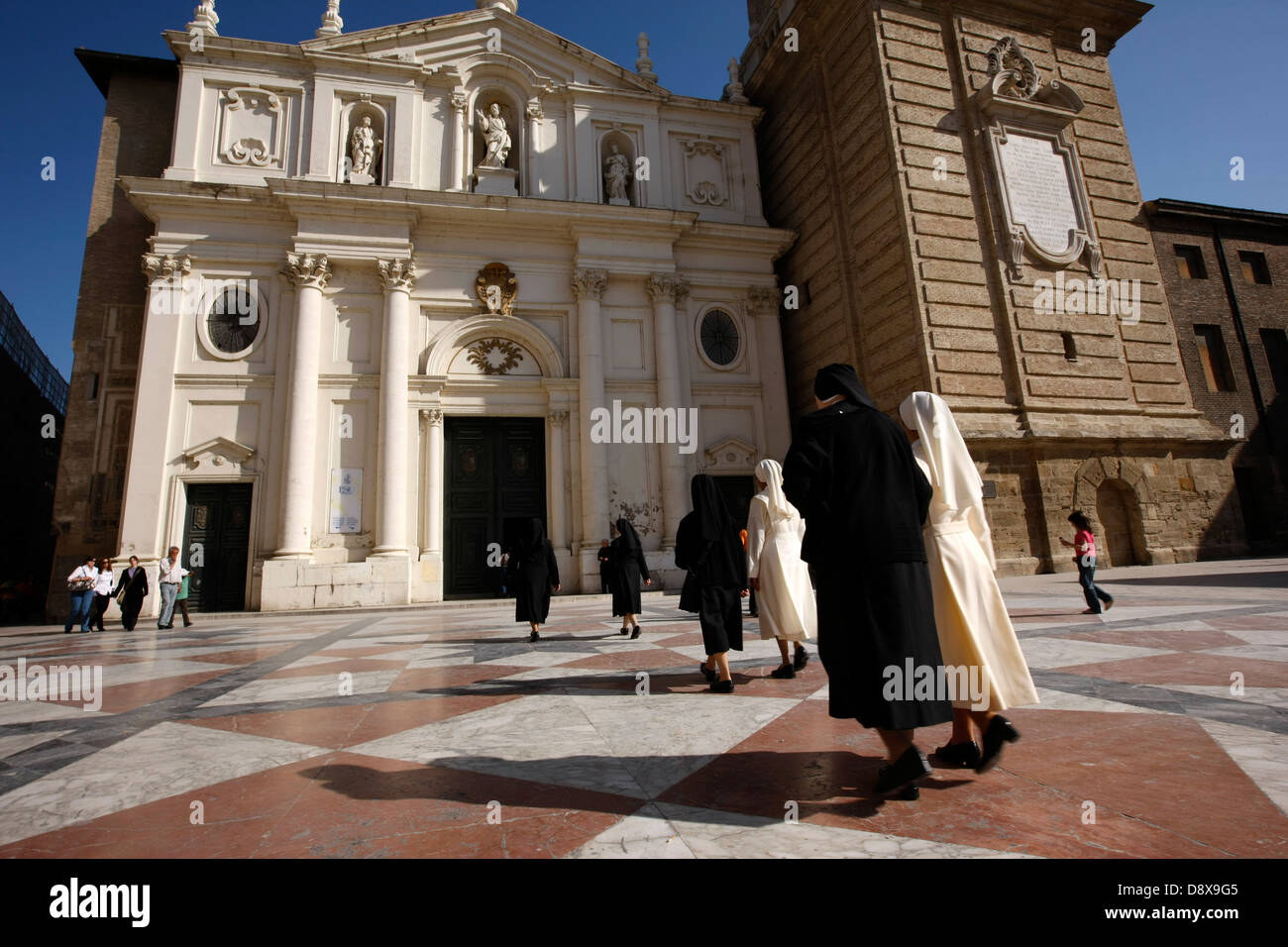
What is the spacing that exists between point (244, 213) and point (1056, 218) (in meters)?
Answer: 21.4

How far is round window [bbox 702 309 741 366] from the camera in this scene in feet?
65.1

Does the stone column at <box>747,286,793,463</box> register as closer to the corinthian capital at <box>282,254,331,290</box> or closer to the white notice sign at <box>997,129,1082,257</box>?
the white notice sign at <box>997,129,1082,257</box>

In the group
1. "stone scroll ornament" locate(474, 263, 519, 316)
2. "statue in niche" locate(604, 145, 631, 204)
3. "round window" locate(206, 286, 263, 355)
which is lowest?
"round window" locate(206, 286, 263, 355)

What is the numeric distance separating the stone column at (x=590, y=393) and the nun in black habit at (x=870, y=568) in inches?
562

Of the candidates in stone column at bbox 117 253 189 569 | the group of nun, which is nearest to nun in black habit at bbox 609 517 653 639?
the group of nun

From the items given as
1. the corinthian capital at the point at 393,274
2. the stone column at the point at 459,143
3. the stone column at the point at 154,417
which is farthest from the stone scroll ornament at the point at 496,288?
the stone column at the point at 154,417

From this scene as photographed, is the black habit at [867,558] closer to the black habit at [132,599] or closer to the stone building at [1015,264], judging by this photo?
the stone building at [1015,264]

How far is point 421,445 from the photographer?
16.8 meters

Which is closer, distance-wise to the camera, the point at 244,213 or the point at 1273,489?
the point at 244,213

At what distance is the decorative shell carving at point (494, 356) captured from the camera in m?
17.8

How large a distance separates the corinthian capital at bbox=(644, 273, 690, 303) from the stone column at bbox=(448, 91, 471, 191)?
6.19m

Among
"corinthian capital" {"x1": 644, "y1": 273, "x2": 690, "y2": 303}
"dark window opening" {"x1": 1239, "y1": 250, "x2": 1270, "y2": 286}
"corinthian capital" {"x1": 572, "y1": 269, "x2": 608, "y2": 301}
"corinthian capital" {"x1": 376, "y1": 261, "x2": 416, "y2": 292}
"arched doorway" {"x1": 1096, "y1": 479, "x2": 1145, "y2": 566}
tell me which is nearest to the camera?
"arched doorway" {"x1": 1096, "y1": 479, "x2": 1145, "y2": 566}
